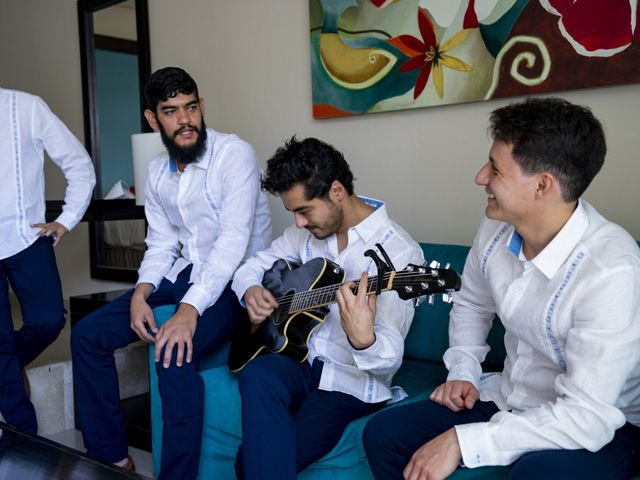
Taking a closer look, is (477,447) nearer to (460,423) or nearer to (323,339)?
(460,423)

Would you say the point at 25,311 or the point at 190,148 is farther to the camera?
the point at 25,311

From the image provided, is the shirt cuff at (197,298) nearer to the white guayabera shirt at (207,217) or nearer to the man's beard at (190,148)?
the white guayabera shirt at (207,217)

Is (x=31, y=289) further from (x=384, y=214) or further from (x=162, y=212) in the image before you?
(x=384, y=214)

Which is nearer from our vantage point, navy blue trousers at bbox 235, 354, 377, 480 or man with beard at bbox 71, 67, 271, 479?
navy blue trousers at bbox 235, 354, 377, 480

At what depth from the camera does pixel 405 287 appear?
64.4 inches

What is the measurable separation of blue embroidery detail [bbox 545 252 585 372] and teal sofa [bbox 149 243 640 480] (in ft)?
1.92

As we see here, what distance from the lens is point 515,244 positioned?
4.98 feet

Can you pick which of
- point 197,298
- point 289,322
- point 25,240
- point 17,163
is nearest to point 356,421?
point 289,322

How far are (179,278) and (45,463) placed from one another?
1.05 metres

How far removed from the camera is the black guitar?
1652mm

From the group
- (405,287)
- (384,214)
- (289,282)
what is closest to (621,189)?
(384,214)

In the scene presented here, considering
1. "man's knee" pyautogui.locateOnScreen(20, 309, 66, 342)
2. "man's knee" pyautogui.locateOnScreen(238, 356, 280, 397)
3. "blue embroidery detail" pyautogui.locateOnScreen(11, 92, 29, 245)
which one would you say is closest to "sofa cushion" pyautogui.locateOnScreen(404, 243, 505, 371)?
"man's knee" pyautogui.locateOnScreen(238, 356, 280, 397)

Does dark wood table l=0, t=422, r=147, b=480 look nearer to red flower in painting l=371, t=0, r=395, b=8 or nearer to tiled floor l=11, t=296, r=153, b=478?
tiled floor l=11, t=296, r=153, b=478

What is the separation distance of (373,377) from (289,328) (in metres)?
0.29
